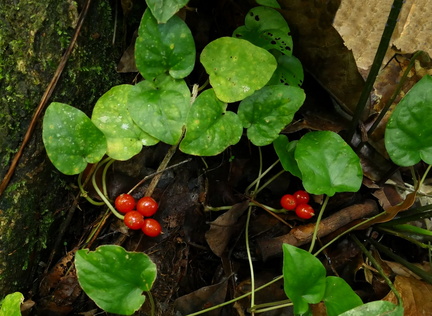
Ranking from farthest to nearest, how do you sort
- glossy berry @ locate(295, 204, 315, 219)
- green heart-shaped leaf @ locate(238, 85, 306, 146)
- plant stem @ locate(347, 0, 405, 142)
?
glossy berry @ locate(295, 204, 315, 219) → green heart-shaped leaf @ locate(238, 85, 306, 146) → plant stem @ locate(347, 0, 405, 142)

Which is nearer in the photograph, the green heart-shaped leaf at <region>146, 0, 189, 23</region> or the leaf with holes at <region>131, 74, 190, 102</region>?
the green heart-shaped leaf at <region>146, 0, 189, 23</region>

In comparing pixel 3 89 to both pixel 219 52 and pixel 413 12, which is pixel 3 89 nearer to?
pixel 219 52

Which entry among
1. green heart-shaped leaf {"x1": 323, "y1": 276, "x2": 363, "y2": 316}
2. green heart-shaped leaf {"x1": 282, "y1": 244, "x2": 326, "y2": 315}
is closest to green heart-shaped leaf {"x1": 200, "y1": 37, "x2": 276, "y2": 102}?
green heart-shaped leaf {"x1": 282, "y1": 244, "x2": 326, "y2": 315}

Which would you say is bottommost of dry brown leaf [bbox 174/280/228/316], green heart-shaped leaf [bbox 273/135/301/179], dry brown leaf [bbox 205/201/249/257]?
dry brown leaf [bbox 174/280/228/316]

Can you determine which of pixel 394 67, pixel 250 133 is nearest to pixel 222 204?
pixel 250 133

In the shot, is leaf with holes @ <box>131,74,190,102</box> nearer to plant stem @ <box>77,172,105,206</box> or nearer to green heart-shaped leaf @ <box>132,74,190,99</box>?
green heart-shaped leaf @ <box>132,74,190,99</box>

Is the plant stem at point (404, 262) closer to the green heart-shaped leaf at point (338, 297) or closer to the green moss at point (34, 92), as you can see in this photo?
the green heart-shaped leaf at point (338, 297)

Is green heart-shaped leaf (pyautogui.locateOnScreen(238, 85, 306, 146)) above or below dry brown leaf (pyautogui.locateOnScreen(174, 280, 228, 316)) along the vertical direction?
above
